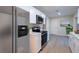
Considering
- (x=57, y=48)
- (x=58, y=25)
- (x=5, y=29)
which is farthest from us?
(x=58, y=25)

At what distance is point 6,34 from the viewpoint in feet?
5.94

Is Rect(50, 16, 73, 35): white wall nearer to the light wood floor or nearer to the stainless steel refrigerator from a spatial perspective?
the light wood floor

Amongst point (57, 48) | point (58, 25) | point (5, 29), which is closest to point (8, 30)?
point (5, 29)

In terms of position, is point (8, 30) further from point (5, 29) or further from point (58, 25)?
point (58, 25)

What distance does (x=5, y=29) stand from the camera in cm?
178

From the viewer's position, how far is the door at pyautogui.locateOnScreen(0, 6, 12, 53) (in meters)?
1.70

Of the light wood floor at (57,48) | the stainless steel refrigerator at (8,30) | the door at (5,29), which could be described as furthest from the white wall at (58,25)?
the door at (5,29)

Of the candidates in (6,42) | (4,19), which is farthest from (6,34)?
(4,19)

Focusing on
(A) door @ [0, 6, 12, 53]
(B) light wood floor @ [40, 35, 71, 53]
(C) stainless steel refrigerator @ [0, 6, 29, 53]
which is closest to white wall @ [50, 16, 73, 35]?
(B) light wood floor @ [40, 35, 71, 53]
